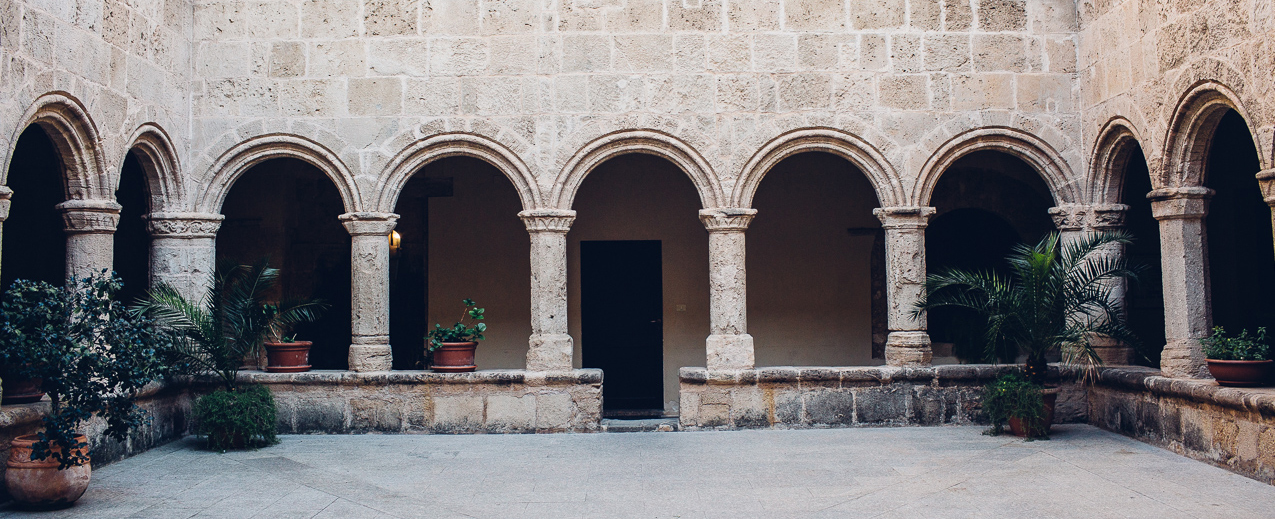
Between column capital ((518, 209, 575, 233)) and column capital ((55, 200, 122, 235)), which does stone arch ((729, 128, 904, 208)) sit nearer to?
column capital ((518, 209, 575, 233))

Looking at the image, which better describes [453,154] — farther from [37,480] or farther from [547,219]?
[37,480]

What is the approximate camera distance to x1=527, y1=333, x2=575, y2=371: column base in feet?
25.0

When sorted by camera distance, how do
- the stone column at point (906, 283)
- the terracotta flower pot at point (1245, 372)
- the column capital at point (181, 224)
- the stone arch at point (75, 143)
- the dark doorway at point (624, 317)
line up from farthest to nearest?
the dark doorway at point (624, 317) < the stone column at point (906, 283) < the column capital at point (181, 224) < the stone arch at point (75, 143) < the terracotta flower pot at point (1245, 372)

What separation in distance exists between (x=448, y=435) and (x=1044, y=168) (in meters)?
5.30

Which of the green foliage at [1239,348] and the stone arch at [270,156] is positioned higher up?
the stone arch at [270,156]

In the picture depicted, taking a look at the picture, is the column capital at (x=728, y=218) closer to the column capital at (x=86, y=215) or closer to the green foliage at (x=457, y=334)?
the green foliage at (x=457, y=334)

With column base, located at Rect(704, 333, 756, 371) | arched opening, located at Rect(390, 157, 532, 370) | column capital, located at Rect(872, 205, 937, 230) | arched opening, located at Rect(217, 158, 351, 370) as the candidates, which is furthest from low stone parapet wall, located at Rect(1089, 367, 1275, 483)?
arched opening, located at Rect(217, 158, 351, 370)

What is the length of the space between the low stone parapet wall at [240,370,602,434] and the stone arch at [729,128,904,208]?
2.03 metres

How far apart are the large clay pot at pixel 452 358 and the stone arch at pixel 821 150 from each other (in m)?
2.49

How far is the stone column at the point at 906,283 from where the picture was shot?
7.59 m

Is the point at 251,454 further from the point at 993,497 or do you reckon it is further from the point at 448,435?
the point at 993,497

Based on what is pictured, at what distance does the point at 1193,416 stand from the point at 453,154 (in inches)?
224

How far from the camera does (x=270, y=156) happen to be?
7.73 meters

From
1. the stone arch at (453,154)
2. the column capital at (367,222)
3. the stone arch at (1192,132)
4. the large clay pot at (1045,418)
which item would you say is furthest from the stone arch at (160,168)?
the stone arch at (1192,132)
